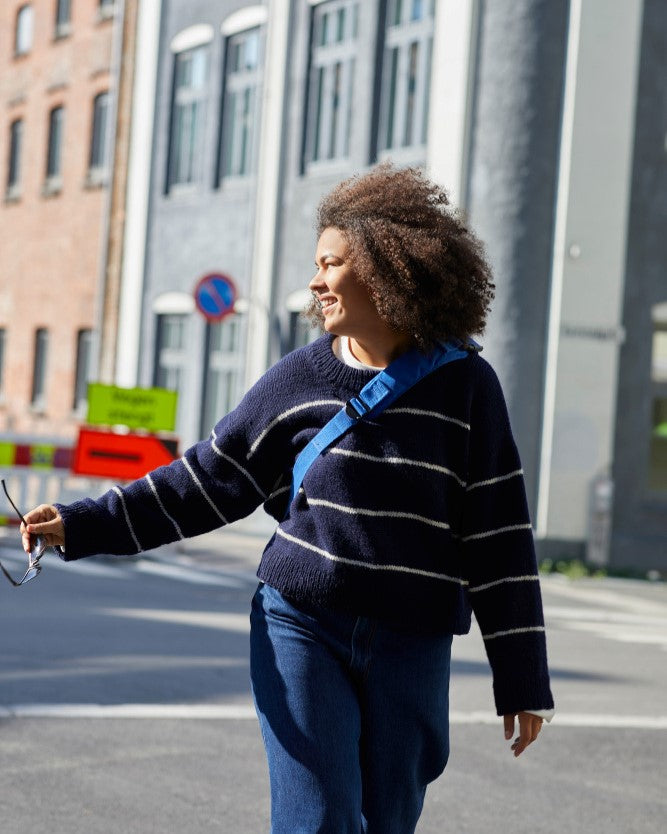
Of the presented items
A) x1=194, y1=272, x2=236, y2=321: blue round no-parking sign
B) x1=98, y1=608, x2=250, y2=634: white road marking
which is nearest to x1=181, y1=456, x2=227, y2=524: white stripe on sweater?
x1=98, y1=608, x2=250, y2=634: white road marking

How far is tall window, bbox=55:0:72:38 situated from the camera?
28.3 meters

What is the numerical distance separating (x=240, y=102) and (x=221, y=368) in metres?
3.71

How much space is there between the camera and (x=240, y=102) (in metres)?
23.3

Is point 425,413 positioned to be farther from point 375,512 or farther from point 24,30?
point 24,30

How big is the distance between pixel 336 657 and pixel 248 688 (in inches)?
195

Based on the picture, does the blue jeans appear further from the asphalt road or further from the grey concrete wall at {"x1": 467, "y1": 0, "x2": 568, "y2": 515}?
the grey concrete wall at {"x1": 467, "y1": 0, "x2": 568, "y2": 515}

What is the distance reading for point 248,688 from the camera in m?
8.31

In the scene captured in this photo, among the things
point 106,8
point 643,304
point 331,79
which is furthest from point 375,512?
point 106,8

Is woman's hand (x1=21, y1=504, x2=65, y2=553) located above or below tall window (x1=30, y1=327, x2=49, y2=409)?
below

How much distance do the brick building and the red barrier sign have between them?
9.53m

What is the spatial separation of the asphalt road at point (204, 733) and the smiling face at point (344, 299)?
8.12ft

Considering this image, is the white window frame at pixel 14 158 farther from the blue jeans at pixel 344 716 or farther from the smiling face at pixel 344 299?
the blue jeans at pixel 344 716

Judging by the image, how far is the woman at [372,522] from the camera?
3426 millimetres

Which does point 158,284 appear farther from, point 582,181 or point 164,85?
point 582,181
